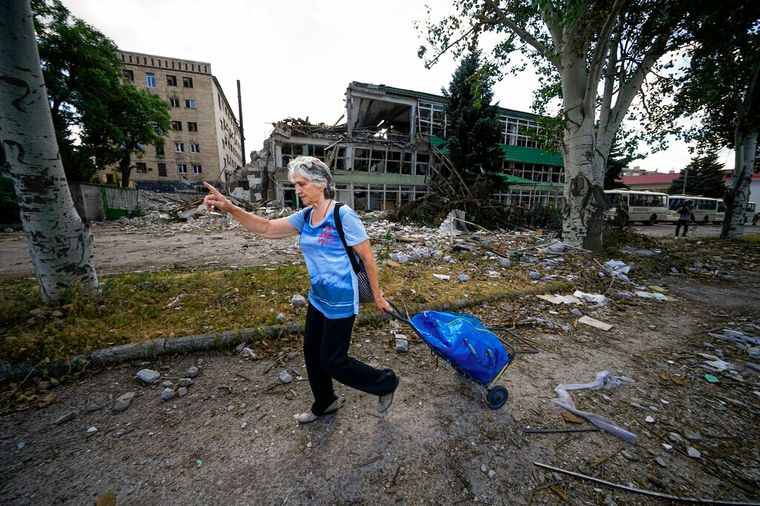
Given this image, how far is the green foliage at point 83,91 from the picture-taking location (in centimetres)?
1591

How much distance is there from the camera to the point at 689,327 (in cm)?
401

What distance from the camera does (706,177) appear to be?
1337 inches

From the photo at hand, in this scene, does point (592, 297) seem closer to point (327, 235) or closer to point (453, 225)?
point (327, 235)

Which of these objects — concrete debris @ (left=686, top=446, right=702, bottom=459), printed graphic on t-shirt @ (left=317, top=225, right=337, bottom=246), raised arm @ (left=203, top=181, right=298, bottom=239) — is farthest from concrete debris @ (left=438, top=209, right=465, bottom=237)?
printed graphic on t-shirt @ (left=317, top=225, right=337, bottom=246)

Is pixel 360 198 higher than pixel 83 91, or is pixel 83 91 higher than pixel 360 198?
pixel 83 91

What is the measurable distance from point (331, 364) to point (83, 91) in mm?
25305

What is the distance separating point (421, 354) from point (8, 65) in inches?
215

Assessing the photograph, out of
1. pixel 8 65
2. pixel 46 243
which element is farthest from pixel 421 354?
pixel 8 65

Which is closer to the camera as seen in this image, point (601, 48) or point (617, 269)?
point (601, 48)

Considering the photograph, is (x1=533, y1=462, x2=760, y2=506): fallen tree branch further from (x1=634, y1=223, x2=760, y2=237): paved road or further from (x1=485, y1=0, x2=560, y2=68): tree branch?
(x1=634, y1=223, x2=760, y2=237): paved road

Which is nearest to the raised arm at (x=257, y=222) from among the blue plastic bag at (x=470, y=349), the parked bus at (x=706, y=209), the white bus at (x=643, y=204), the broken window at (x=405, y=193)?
the blue plastic bag at (x=470, y=349)

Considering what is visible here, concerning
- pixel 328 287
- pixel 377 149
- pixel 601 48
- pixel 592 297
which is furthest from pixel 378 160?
pixel 328 287

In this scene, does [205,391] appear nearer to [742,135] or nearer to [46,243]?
[46,243]

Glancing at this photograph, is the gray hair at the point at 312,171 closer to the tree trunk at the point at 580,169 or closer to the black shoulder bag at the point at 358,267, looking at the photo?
the black shoulder bag at the point at 358,267
